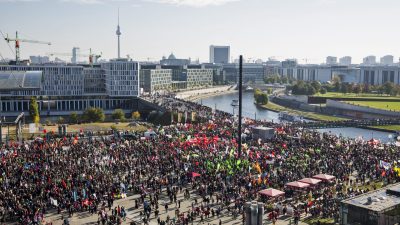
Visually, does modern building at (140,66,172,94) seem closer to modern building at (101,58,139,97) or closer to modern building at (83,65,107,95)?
modern building at (83,65,107,95)

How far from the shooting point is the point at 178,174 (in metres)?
35.4

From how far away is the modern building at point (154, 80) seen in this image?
156750 mm

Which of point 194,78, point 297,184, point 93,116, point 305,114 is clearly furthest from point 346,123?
point 194,78

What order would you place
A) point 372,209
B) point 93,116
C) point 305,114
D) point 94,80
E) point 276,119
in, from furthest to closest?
point 94,80
point 305,114
point 276,119
point 93,116
point 372,209

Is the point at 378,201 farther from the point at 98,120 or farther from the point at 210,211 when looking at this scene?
the point at 98,120

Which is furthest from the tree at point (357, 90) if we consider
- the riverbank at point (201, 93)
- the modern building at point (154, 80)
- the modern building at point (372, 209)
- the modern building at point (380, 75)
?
the modern building at point (372, 209)

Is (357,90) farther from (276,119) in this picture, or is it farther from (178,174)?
(178,174)

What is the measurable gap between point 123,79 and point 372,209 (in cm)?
9176

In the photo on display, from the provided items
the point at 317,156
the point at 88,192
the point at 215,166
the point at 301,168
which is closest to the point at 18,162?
the point at 88,192

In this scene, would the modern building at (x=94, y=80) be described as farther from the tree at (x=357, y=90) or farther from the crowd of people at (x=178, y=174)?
the tree at (x=357, y=90)

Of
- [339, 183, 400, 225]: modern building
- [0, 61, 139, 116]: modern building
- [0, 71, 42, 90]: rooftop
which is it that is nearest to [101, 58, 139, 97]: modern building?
[0, 61, 139, 116]: modern building

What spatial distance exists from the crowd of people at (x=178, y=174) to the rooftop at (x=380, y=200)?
3.60m

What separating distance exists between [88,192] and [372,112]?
7120 centimetres

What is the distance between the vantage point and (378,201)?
74.0 ft
